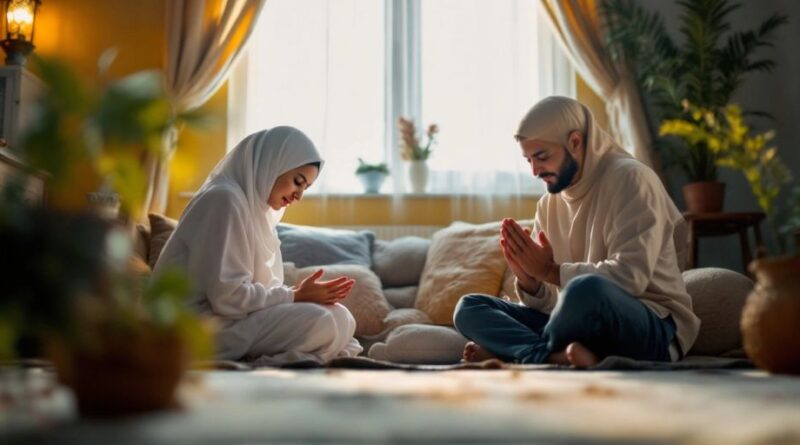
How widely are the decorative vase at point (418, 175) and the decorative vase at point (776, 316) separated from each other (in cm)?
302

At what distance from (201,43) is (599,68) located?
2.26 metres

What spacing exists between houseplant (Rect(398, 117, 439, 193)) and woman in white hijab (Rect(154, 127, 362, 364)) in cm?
178

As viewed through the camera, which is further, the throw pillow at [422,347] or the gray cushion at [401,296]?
the gray cushion at [401,296]

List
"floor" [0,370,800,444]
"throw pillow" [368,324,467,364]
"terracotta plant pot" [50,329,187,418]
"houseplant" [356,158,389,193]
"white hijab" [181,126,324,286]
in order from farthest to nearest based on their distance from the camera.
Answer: "houseplant" [356,158,389,193] < "throw pillow" [368,324,467,364] < "white hijab" [181,126,324,286] < "terracotta plant pot" [50,329,187,418] < "floor" [0,370,800,444]

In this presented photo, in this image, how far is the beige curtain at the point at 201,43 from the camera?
464 cm

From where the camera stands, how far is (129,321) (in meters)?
1.06

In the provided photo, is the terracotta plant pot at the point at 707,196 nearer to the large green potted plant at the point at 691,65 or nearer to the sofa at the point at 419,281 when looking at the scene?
the large green potted plant at the point at 691,65

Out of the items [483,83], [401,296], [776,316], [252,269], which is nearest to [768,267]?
[776,316]

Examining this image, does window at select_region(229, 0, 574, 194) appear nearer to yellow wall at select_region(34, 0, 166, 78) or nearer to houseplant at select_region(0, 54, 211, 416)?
yellow wall at select_region(34, 0, 166, 78)

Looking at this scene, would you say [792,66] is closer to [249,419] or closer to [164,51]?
[164,51]

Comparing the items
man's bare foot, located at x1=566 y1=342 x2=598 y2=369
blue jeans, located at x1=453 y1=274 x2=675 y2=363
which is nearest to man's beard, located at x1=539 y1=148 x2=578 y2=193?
blue jeans, located at x1=453 y1=274 x2=675 y2=363

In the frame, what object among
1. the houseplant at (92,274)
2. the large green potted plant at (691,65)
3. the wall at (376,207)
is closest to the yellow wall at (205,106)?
the wall at (376,207)

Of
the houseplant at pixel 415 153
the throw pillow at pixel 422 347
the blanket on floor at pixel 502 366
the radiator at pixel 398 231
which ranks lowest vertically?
the throw pillow at pixel 422 347

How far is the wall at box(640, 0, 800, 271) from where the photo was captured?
477 centimetres
